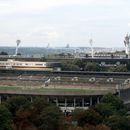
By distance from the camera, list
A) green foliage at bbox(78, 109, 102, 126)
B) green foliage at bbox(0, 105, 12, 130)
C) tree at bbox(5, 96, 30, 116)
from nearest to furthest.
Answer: green foliage at bbox(0, 105, 12, 130)
green foliage at bbox(78, 109, 102, 126)
tree at bbox(5, 96, 30, 116)

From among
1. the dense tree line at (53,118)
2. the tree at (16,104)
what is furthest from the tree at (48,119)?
the tree at (16,104)

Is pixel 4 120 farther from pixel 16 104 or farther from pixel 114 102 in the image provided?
pixel 114 102

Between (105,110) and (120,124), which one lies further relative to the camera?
(105,110)

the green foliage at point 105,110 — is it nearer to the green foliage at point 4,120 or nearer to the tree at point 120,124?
the tree at point 120,124

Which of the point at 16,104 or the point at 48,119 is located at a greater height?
the point at 16,104

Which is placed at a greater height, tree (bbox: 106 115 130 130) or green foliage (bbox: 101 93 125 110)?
green foliage (bbox: 101 93 125 110)

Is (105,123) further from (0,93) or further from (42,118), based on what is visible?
(0,93)

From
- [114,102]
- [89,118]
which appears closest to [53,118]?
[89,118]

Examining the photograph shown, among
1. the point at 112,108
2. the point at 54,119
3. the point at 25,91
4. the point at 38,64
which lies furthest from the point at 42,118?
the point at 38,64

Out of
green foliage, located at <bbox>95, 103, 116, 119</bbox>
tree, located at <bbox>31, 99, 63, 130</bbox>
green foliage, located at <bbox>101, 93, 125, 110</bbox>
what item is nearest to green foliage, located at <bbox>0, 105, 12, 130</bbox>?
tree, located at <bbox>31, 99, 63, 130</bbox>

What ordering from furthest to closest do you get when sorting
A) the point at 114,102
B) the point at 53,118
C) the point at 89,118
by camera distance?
the point at 114,102
the point at 89,118
the point at 53,118

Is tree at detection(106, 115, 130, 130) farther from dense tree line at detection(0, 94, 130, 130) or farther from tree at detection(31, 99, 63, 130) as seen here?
tree at detection(31, 99, 63, 130)
